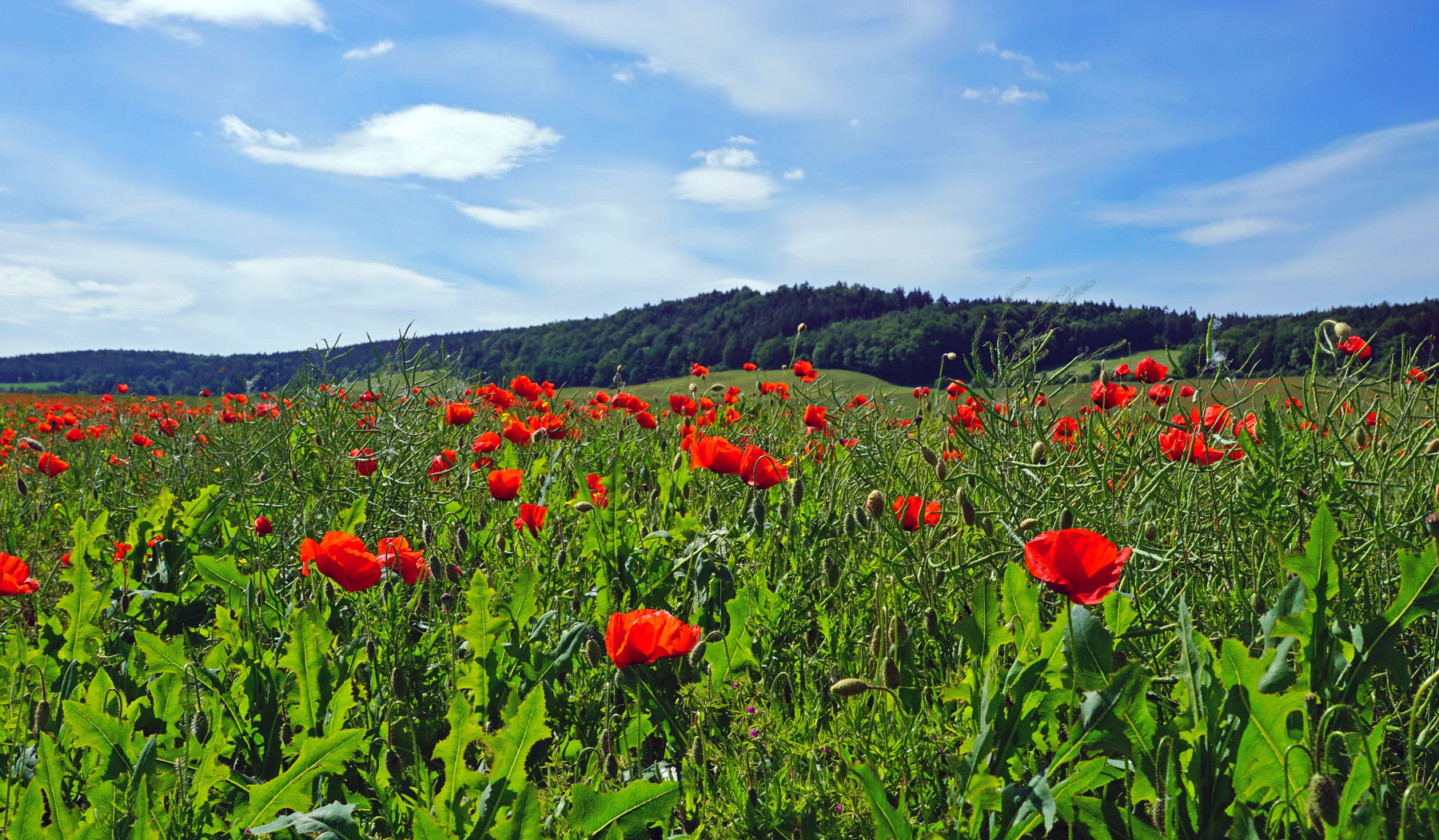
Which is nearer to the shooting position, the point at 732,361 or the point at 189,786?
the point at 189,786

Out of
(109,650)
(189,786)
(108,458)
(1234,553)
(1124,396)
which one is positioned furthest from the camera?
(108,458)

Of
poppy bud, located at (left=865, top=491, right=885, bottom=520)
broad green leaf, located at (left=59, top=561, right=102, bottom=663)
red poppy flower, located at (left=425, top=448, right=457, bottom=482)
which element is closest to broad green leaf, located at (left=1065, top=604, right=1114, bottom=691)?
poppy bud, located at (left=865, top=491, right=885, bottom=520)

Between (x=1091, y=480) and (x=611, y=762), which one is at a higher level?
(x=1091, y=480)

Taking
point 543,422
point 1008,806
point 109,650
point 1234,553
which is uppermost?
point 543,422

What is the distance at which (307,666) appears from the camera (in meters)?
1.58

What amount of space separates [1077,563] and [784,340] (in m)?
41.9

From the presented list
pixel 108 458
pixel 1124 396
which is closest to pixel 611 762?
pixel 1124 396

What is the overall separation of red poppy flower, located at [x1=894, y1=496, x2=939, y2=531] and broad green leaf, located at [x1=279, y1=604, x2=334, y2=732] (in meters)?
1.35

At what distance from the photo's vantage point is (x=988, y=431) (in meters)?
2.00

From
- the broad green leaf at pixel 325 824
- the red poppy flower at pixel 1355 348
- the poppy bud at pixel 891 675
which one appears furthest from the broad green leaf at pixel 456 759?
the red poppy flower at pixel 1355 348

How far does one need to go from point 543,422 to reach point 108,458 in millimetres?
3405

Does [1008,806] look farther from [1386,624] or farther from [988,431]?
[988,431]

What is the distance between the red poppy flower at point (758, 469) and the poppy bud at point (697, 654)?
0.55m

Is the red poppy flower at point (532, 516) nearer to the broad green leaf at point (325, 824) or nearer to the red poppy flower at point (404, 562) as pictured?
the red poppy flower at point (404, 562)
